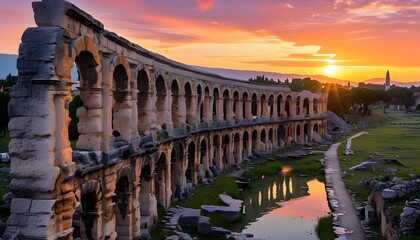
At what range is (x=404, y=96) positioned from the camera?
144m

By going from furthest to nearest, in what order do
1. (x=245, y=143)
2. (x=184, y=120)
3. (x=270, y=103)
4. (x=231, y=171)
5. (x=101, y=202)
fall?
(x=270, y=103) < (x=245, y=143) < (x=231, y=171) < (x=184, y=120) < (x=101, y=202)

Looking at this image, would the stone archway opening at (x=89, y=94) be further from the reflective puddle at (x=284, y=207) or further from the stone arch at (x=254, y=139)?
the stone arch at (x=254, y=139)

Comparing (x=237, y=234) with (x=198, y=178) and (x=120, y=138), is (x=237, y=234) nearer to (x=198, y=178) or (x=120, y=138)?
(x=120, y=138)

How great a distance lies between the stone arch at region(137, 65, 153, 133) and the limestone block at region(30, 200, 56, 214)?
451 inches

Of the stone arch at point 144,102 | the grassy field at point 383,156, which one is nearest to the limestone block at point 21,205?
the stone arch at point 144,102

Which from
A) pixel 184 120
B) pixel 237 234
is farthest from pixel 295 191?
pixel 237 234

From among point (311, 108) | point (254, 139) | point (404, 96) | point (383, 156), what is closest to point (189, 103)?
point (254, 139)

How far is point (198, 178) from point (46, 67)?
24749mm

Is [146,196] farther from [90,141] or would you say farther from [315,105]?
[315,105]

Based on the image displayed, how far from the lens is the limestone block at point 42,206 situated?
1376cm

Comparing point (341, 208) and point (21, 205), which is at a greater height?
point (21, 205)

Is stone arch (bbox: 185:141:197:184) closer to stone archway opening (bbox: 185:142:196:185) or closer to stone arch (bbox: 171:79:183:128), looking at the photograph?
stone archway opening (bbox: 185:142:196:185)

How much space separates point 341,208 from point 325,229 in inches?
132

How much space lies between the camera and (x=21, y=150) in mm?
14008
